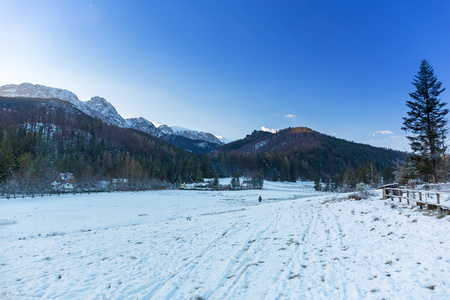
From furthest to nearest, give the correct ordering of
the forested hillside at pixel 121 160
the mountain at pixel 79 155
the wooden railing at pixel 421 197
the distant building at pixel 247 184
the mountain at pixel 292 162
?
the mountain at pixel 292 162 → the distant building at pixel 247 184 → the mountain at pixel 79 155 → the forested hillside at pixel 121 160 → the wooden railing at pixel 421 197

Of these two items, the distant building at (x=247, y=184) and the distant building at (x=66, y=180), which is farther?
the distant building at (x=247, y=184)

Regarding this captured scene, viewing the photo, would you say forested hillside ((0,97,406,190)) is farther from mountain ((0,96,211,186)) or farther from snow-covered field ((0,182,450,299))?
snow-covered field ((0,182,450,299))

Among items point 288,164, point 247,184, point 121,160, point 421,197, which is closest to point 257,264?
point 421,197

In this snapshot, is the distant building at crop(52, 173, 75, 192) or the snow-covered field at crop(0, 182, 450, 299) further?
the distant building at crop(52, 173, 75, 192)

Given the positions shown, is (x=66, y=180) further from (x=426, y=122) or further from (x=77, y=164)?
(x=426, y=122)

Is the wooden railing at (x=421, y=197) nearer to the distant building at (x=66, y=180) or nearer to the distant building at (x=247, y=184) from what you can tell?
the distant building at (x=247, y=184)

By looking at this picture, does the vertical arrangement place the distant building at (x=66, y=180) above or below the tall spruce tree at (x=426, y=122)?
below

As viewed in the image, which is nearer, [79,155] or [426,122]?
[426,122]

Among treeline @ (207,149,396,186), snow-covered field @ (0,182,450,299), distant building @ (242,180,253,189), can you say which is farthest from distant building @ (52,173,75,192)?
snow-covered field @ (0,182,450,299)

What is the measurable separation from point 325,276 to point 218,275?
3.46m

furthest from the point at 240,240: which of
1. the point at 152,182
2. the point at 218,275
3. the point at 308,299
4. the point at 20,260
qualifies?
the point at 152,182

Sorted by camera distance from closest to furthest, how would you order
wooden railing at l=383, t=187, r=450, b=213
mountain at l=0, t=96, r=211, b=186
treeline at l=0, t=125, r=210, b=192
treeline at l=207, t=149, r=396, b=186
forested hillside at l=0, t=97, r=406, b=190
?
wooden railing at l=383, t=187, r=450, b=213
treeline at l=0, t=125, r=210, b=192
forested hillside at l=0, t=97, r=406, b=190
mountain at l=0, t=96, r=211, b=186
treeline at l=207, t=149, r=396, b=186

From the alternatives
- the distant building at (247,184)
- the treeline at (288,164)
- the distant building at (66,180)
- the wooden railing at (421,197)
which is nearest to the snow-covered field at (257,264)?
the wooden railing at (421,197)

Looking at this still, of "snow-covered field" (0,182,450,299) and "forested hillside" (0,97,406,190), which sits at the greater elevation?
"forested hillside" (0,97,406,190)
